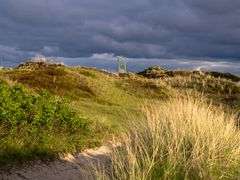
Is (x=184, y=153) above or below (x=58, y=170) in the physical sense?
above

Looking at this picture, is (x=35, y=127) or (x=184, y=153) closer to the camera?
(x=184, y=153)

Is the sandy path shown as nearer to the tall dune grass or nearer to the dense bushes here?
the dense bushes

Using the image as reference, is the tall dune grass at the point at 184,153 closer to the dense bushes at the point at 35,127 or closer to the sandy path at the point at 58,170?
the sandy path at the point at 58,170

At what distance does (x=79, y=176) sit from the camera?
39.8 ft

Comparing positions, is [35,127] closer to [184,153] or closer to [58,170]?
[58,170]

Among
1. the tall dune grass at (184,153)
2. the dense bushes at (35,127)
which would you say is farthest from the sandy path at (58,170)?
the tall dune grass at (184,153)

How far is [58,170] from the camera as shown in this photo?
1259 centimetres

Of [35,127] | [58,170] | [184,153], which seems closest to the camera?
[184,153]

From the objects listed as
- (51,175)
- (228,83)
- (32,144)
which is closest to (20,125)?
(32,144)

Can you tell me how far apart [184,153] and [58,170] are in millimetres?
4153

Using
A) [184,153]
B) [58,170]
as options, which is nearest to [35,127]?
[58,170]

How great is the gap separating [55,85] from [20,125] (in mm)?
16576

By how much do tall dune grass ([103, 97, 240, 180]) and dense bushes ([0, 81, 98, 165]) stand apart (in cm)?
249

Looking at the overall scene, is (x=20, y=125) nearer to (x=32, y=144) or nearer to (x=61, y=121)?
(x=32, y=144)
